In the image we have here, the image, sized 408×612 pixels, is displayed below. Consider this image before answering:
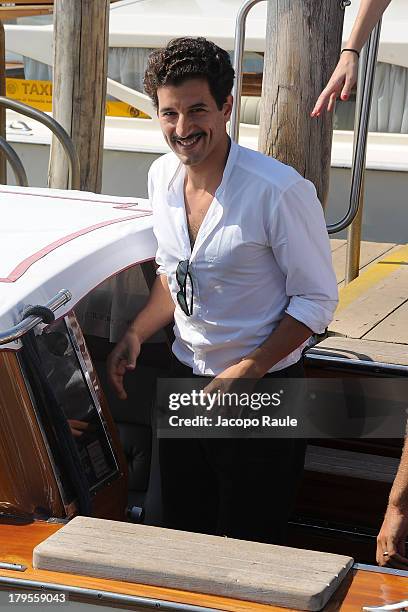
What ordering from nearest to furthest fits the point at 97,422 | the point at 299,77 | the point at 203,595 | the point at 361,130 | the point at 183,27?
the point at 203,595 < the point at 97,422 < the point at 299,77 < the point at 361,130 < the point at 183,27

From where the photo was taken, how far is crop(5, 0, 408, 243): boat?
9094 millimetres

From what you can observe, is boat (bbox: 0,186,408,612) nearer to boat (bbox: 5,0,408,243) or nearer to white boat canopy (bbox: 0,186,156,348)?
white boat canopy (bbox: 0,186,156,348)

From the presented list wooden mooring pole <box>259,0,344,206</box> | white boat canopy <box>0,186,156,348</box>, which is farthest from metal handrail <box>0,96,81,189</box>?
white boat canopy <box>0,186,156,348</box>

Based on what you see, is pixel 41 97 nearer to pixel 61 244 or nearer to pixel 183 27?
pixel 183 27

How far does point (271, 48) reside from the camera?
154 inches

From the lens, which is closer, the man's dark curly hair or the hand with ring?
the hand with ring

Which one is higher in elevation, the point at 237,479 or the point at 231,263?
the point at 231,263

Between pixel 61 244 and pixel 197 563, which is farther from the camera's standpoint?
pixel 61 244

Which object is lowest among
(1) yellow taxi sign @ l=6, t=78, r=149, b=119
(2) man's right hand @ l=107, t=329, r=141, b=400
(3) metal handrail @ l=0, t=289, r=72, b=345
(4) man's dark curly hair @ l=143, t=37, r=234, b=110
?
(2) man's right hand @ l=107, t=329, r=141, b=400

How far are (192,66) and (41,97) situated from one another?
821 cm

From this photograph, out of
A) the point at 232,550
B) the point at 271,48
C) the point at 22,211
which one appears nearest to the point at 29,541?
the point at 232,550

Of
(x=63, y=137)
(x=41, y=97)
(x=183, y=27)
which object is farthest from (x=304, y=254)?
(x=41, y=97)

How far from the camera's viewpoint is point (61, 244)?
296 cm

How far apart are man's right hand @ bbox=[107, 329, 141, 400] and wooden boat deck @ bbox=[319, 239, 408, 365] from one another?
102 centimetres
